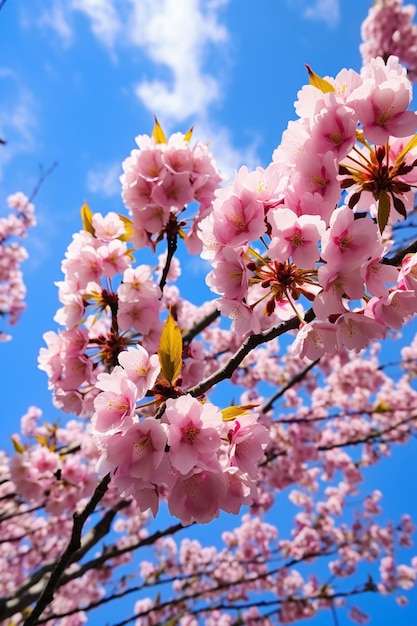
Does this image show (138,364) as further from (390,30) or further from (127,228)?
(390,30)

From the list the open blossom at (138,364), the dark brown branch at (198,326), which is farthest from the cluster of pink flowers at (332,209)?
the dark brown branch at (198,326)

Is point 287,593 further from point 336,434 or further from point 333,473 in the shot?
point 336,434

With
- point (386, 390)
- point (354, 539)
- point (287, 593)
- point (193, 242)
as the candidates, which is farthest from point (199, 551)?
point (193, 242)

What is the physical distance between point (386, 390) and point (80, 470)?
6.86 metres

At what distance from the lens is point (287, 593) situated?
8273 mm

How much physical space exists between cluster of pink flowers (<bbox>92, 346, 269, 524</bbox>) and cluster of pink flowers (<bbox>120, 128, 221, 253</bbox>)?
3.40ft

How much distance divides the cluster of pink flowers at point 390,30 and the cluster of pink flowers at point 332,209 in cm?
878

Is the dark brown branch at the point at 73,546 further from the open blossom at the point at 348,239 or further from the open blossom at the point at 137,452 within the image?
the open blossom at the point at 348,239

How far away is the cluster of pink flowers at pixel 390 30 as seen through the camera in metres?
8.23

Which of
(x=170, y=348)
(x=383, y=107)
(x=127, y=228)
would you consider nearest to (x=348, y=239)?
(x=383, y=107)

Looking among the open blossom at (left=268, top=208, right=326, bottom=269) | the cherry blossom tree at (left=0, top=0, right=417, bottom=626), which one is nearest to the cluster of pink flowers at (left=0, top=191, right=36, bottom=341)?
the cherry blossom tree at (left=0, top=0, right=417, bottom=626)

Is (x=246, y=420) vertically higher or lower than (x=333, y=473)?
lower

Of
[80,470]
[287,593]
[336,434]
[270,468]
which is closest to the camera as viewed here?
[80,470]

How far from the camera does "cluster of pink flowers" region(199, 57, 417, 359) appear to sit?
103 cm
